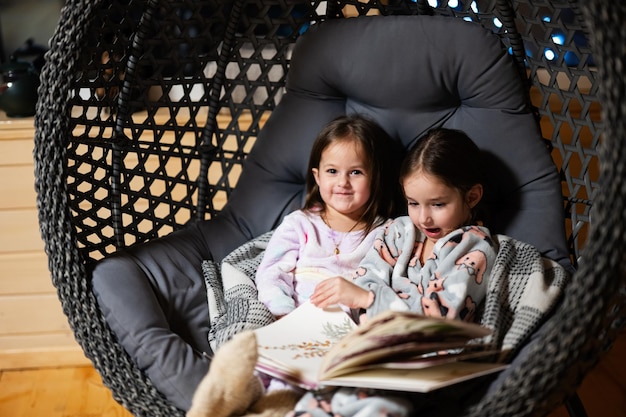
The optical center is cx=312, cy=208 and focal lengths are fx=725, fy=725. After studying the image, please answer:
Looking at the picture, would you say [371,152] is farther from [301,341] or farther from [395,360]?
[395,360]

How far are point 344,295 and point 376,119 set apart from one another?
449mm

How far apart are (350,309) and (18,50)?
1502 mm

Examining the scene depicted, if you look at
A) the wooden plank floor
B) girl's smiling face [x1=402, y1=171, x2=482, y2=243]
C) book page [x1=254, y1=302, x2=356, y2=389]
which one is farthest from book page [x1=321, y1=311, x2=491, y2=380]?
the wooden plank floor

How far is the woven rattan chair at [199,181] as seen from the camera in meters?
0.98

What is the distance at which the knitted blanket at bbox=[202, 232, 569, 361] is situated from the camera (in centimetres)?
122

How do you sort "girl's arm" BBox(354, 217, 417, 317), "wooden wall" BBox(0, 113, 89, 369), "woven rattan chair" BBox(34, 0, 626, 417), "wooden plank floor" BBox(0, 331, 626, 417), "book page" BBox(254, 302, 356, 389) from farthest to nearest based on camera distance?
1. "wooden wall" BBox(0, 113, 89, 369)
2. "wooden plank floor" BBox(0, 331, 626, 417)
3. "girl's arm" BBox(354, 217, 417, 317)
4. "book page" BBox(254, 302, 356, 389)
5. "woven rattan chair" BBox(34, 0, 626, 417)

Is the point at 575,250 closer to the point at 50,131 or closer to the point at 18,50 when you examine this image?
the point at 50,131

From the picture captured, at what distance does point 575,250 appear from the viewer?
4.97ft

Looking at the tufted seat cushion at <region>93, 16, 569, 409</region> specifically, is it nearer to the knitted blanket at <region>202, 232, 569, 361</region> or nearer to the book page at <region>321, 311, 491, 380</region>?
the knitted blanket at <region>202, 232, 569, 361</region>

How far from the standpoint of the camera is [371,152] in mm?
1509

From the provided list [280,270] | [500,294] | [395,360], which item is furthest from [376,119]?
[395,360]

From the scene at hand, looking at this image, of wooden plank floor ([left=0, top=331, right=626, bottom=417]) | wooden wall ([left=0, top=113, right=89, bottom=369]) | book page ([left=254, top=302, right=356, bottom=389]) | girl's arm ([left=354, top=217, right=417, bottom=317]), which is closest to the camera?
book page ([left=254, top=302, right=356, bottom=389])

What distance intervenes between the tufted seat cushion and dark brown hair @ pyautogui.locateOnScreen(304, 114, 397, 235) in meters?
0.06

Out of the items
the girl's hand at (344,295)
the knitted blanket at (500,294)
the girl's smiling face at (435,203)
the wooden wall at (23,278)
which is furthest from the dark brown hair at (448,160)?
the wooden wall at (23,278)
